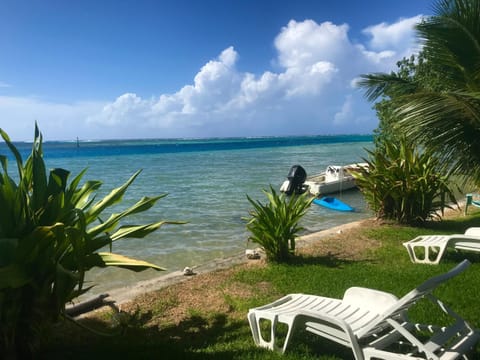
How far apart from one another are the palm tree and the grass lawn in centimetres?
186

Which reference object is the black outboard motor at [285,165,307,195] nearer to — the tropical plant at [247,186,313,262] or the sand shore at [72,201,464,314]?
the sand shore at [72,201,464,314]

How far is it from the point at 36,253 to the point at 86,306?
2.13 metres

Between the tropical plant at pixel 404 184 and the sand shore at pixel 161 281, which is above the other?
the tropical plant at pixel 404 184

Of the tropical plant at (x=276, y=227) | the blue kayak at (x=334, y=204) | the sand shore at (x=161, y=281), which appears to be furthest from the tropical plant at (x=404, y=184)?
the blue kayak at (x=334, y=204)

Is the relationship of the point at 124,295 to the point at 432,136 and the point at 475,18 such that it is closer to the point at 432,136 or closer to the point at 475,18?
the point at 432,136

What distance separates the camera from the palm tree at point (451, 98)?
6730 millimetres

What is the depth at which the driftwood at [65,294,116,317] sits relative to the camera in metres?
4.71

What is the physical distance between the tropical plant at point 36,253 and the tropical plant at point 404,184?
7149 mm

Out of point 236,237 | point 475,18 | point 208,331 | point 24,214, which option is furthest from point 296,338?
point 475,18

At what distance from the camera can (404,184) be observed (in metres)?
9.05

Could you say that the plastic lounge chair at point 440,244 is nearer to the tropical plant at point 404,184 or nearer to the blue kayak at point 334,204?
the tropical plant at point 404,184

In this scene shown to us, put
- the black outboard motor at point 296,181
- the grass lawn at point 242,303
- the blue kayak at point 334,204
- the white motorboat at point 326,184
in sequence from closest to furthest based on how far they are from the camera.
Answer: the grass lawn at point 242,303
the blue kayak at point 334,204
the white motorboat at point 326,184
the black outboard motor at point 296,181

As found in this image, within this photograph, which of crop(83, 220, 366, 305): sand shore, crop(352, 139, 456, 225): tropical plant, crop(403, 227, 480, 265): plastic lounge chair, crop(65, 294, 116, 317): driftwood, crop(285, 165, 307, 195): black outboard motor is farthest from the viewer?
crop(285, 165, 307, 195): black outboard motor

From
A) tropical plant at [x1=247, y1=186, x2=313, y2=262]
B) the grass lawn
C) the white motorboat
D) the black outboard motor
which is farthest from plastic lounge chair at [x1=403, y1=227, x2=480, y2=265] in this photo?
the black outboard motor
